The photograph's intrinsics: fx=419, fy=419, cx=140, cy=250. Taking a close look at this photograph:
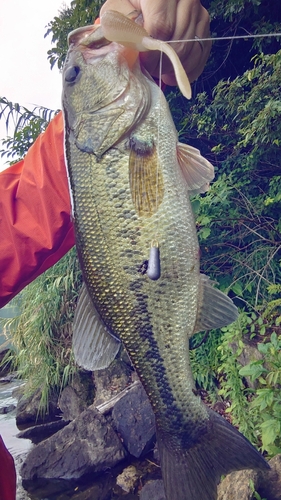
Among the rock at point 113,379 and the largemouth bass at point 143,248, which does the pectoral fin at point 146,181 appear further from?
the rock at point 113,379

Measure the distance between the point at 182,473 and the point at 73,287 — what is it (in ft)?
18.9

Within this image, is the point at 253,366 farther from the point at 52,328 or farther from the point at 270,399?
the point at 52,328

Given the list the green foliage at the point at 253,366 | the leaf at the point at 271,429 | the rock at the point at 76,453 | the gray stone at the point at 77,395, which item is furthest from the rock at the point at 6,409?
the leaf at the point at 271,429

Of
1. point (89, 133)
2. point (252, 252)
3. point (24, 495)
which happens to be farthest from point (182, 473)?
point (24, 495)

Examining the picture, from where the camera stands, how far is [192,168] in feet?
5.18

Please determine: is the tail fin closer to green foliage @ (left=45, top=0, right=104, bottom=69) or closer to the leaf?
the leaf

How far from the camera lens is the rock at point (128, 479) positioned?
4.83 metres

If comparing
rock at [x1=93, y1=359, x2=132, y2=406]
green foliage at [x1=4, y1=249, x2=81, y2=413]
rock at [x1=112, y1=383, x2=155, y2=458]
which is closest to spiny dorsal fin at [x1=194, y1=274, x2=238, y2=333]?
rock at [x1=112, y1=383, x2=155, y2=458]

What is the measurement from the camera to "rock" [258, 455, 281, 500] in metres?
2.99

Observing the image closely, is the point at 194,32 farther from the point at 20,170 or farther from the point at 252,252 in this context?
the point at 252,252

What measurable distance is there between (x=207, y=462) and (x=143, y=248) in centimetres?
82

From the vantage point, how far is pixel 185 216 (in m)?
1.52

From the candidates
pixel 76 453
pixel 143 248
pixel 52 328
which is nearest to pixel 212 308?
pixel 143 248

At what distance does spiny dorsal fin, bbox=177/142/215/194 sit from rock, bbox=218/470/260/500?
2306 mm
